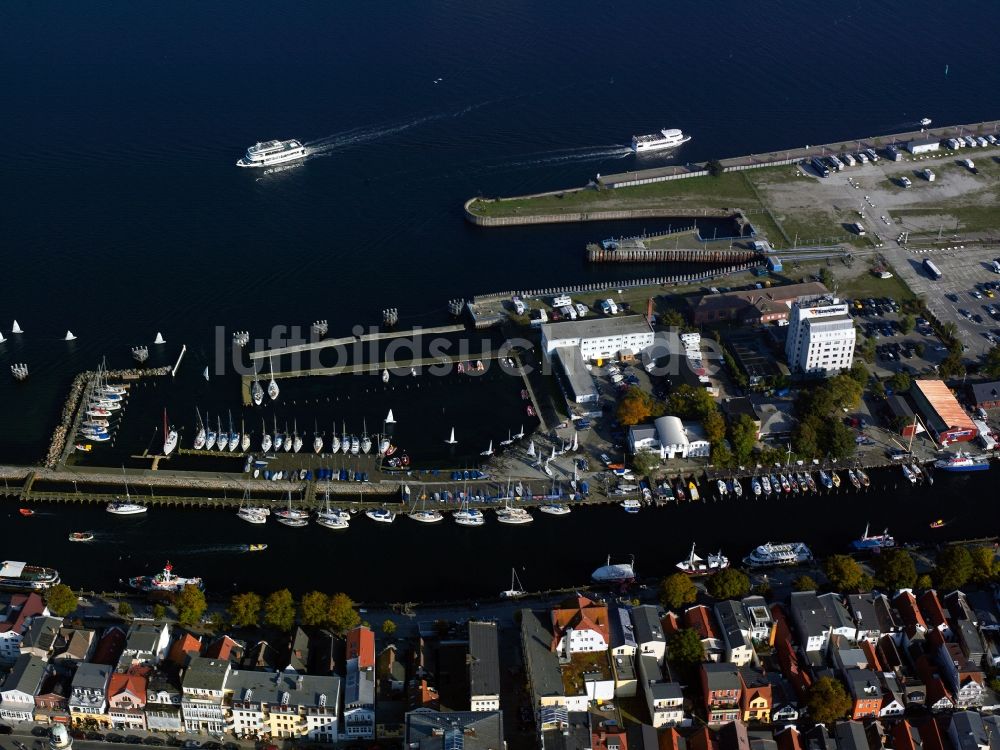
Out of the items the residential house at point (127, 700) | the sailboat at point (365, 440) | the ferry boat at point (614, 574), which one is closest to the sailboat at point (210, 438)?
the sailboat at point (365, 440)

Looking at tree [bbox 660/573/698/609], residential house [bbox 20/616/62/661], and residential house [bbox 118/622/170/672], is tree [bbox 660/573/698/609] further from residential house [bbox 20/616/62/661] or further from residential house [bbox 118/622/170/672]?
residential house [bbox 20/616/62/661]

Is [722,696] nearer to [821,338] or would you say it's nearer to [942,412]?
[942,412]

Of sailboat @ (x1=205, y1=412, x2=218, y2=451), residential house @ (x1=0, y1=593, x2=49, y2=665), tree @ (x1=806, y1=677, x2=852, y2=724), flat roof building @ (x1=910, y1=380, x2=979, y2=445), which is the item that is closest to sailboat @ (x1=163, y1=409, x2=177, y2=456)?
sailboat @ (x1=205, y1=412, x2=218, y2=451)

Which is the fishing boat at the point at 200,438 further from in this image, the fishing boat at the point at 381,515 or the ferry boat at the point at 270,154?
the ferry boat at the point at 270,154

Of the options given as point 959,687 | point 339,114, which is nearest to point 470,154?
point 339,114

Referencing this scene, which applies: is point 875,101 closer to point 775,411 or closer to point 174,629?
point 775,411
